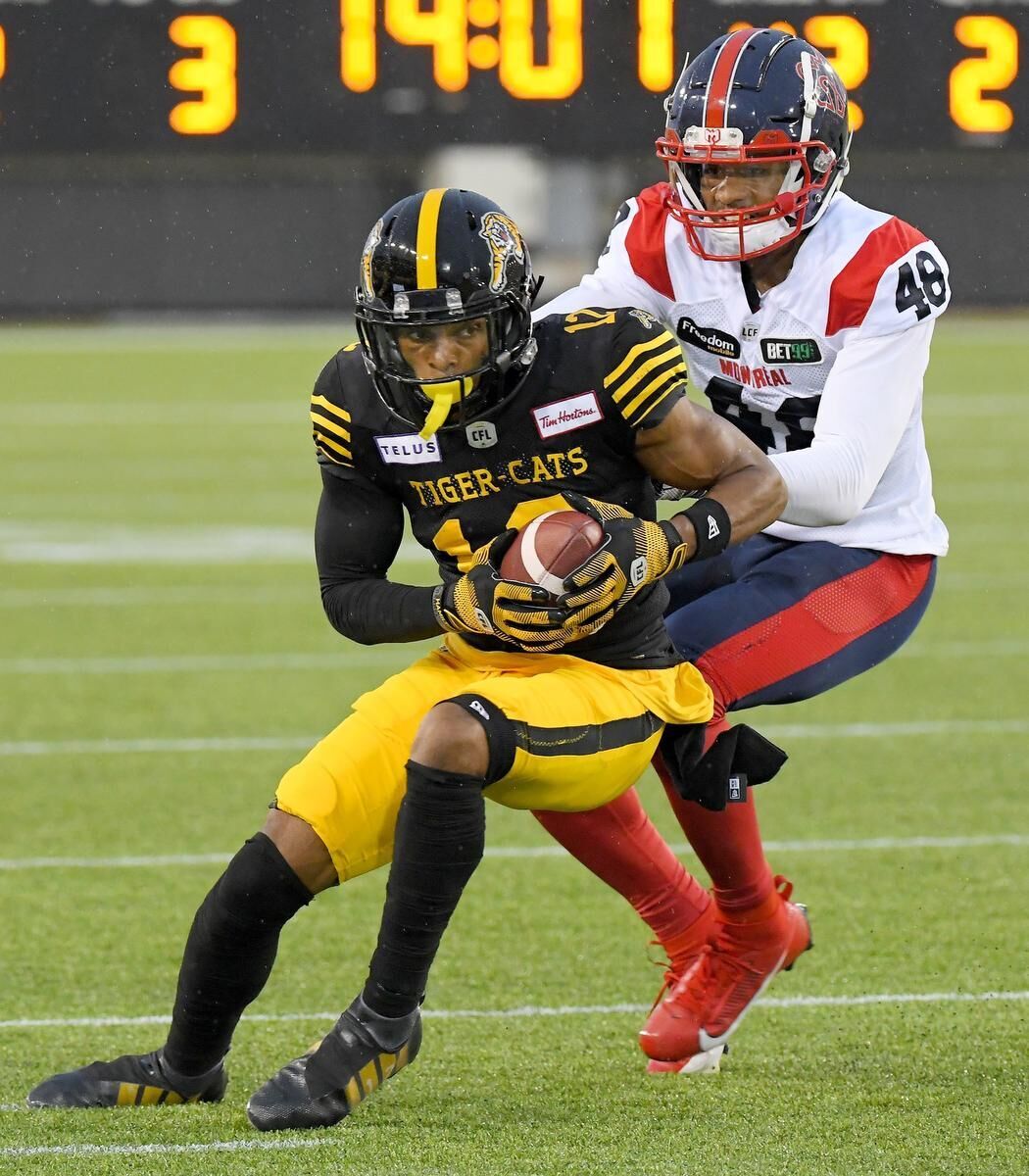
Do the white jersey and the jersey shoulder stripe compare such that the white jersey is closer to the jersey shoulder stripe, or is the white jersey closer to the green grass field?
the jersey shoulder stripe

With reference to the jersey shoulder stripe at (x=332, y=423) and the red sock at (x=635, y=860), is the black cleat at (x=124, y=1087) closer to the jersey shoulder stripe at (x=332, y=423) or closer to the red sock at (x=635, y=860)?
the red sock at (x=635, y=860)

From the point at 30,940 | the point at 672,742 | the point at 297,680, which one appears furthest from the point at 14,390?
the point at 672,742

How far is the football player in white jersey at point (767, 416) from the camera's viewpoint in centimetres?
369

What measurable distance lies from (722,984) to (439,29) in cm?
729

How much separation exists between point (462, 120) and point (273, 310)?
14.2 m

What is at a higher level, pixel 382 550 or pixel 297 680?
pixel 382 550

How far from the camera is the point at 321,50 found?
10.6 metres

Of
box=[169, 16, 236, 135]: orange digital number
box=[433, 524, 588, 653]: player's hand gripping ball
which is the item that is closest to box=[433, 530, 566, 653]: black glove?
box=[433, 524, 588, 653]: player's hand gripping ball

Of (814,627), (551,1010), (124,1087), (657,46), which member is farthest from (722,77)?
(657,46)

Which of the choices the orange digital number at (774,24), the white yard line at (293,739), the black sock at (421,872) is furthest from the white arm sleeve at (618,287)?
the orange digital number at (774,24)

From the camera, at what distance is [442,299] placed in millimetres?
3268

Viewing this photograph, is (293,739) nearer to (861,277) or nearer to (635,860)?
(635,860)

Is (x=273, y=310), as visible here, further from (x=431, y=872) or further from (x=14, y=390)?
(x=431, y=872)

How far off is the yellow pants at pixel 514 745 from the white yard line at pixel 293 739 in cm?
306
